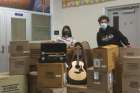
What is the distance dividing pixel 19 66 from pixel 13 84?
Result: 11.0 inches

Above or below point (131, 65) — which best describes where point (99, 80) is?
below

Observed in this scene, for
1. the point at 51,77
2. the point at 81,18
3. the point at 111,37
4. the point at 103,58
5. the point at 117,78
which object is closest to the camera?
the point at 103,58

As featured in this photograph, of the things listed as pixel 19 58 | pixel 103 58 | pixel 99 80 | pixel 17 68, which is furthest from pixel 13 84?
pixel 103 58

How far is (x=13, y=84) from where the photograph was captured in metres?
3.62

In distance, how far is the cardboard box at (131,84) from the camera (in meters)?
3.24

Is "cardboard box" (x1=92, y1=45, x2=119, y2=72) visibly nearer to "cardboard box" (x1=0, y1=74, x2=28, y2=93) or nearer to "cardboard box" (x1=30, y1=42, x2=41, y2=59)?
"cardboard box" (x1=30, y1=42, x2=41, y2=59)

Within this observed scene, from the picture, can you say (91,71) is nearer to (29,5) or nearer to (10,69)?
(10,69)

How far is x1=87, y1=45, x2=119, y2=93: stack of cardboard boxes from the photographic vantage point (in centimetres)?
324

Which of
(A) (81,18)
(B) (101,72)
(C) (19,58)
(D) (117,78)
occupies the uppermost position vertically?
(A) (81,18)

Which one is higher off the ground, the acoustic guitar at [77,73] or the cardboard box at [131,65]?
the cardboard box at [131,65]

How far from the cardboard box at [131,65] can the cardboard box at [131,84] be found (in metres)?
0.06

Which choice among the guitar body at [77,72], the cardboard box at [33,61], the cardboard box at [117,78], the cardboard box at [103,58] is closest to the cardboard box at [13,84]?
the cardboard box at [33,61]

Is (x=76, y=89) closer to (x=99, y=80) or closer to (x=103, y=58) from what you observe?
(x=99, y=80)

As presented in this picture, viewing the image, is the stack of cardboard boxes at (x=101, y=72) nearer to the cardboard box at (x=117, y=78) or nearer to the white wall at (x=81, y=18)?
the cardboard box at (x=117, y=78)
